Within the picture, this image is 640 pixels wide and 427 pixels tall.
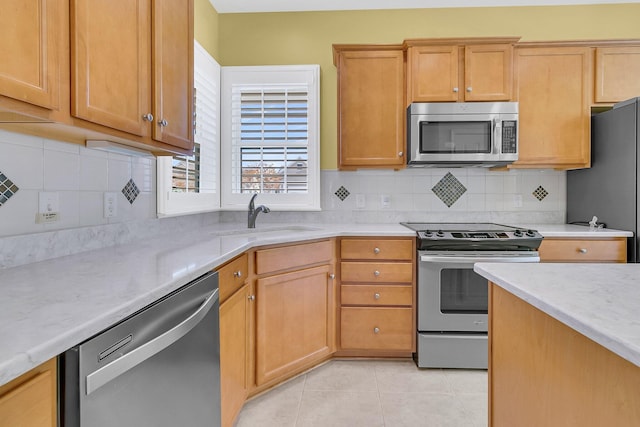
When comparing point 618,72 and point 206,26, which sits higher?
point 206,26

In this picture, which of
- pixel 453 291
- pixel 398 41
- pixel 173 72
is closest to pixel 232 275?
pixel 173 72

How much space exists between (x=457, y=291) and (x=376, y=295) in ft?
1.76

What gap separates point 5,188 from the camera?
1.28 metres

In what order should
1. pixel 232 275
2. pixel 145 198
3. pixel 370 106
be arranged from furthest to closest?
1. pixel 370 106
2. pixel 145 198
3. pixel 232 275

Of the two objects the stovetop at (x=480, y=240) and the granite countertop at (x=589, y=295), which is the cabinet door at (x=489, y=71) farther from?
the granite countertop at (x=589, y=295)

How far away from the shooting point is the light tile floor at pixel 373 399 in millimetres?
1959

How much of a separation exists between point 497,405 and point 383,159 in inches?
77.9

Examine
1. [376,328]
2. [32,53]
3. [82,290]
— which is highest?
[32,53]

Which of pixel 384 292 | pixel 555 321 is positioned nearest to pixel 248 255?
pixel 384 292

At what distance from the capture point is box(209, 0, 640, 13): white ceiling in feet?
10.0

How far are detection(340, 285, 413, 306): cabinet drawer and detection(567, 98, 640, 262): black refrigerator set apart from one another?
1.51 metres

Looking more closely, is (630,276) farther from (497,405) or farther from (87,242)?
(87,242)

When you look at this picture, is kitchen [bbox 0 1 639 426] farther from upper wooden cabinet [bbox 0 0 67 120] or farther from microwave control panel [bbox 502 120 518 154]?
upper wooden cabinet [bbox 0 0 67 120]

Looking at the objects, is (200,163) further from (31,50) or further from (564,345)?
(564,345)
